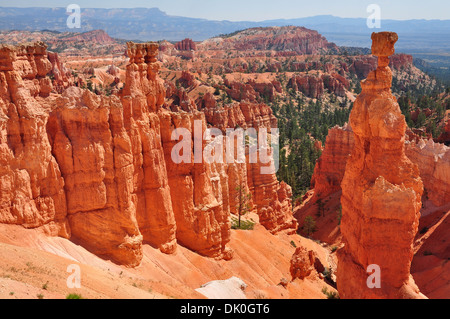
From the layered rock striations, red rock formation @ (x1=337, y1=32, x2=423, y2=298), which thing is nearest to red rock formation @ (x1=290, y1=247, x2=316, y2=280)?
the layered rock striations

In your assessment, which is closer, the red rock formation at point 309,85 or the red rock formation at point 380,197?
Answer: the red rock formation at point 380,197

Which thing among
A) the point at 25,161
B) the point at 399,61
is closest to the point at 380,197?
the point at 25,161

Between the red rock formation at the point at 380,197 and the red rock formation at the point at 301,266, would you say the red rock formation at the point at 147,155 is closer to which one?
the red rock formation at the point at 301,266

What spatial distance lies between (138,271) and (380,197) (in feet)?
38.8

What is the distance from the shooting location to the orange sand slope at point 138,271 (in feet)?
46.3

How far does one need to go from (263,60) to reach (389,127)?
167 meters

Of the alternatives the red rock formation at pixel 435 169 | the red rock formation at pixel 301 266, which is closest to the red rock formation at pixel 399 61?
the red rock formation at pixel 435 169

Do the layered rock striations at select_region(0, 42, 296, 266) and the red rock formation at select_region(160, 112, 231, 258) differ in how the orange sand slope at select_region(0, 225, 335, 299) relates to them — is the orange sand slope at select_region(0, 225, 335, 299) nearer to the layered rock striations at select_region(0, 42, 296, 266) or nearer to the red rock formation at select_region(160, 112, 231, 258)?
the layered rock striations at select_region(0, 42, 296, 266)

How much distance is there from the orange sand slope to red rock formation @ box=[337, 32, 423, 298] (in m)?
4.30

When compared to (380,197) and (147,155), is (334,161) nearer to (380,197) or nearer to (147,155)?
(147,155)

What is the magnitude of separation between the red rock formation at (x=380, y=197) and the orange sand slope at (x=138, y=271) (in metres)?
4.30

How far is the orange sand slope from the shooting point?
14.1 meters

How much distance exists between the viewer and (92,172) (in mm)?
20234
